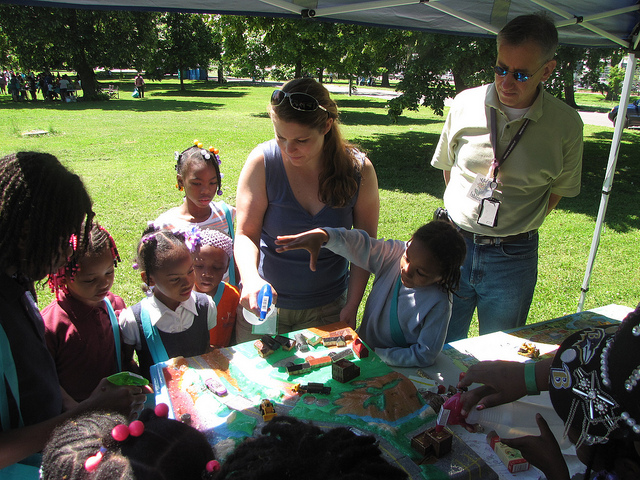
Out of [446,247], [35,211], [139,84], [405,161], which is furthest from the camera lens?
[139,84]

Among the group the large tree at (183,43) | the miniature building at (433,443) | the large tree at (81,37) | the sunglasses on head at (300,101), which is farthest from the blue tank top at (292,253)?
the large tree at (183,43)

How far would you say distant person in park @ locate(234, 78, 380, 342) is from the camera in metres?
2.15

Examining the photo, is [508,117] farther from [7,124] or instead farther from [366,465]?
[7,124]

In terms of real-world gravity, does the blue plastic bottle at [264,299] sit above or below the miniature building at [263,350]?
above

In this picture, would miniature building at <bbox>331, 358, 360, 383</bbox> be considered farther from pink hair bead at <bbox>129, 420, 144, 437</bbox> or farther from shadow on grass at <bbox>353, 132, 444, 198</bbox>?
shadow on grass at <bbox>353, 132, 444, 198</bbox>

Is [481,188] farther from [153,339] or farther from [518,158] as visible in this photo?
[153,339]

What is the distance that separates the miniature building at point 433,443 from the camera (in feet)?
4.83

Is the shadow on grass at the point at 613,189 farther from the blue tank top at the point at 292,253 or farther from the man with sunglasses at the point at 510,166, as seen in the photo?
the blue tank top at the point at 292,253

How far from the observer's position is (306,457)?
3.82 feet

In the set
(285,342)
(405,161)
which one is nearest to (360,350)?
(285,342)

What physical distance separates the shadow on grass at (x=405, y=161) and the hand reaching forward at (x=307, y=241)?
6710 millimetres

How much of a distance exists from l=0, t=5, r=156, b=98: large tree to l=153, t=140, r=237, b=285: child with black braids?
24653mm

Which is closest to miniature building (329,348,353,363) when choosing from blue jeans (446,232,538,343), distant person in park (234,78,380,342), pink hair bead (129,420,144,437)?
distant person in park (234,78,380,342)

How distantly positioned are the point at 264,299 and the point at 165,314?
587 millimetres
